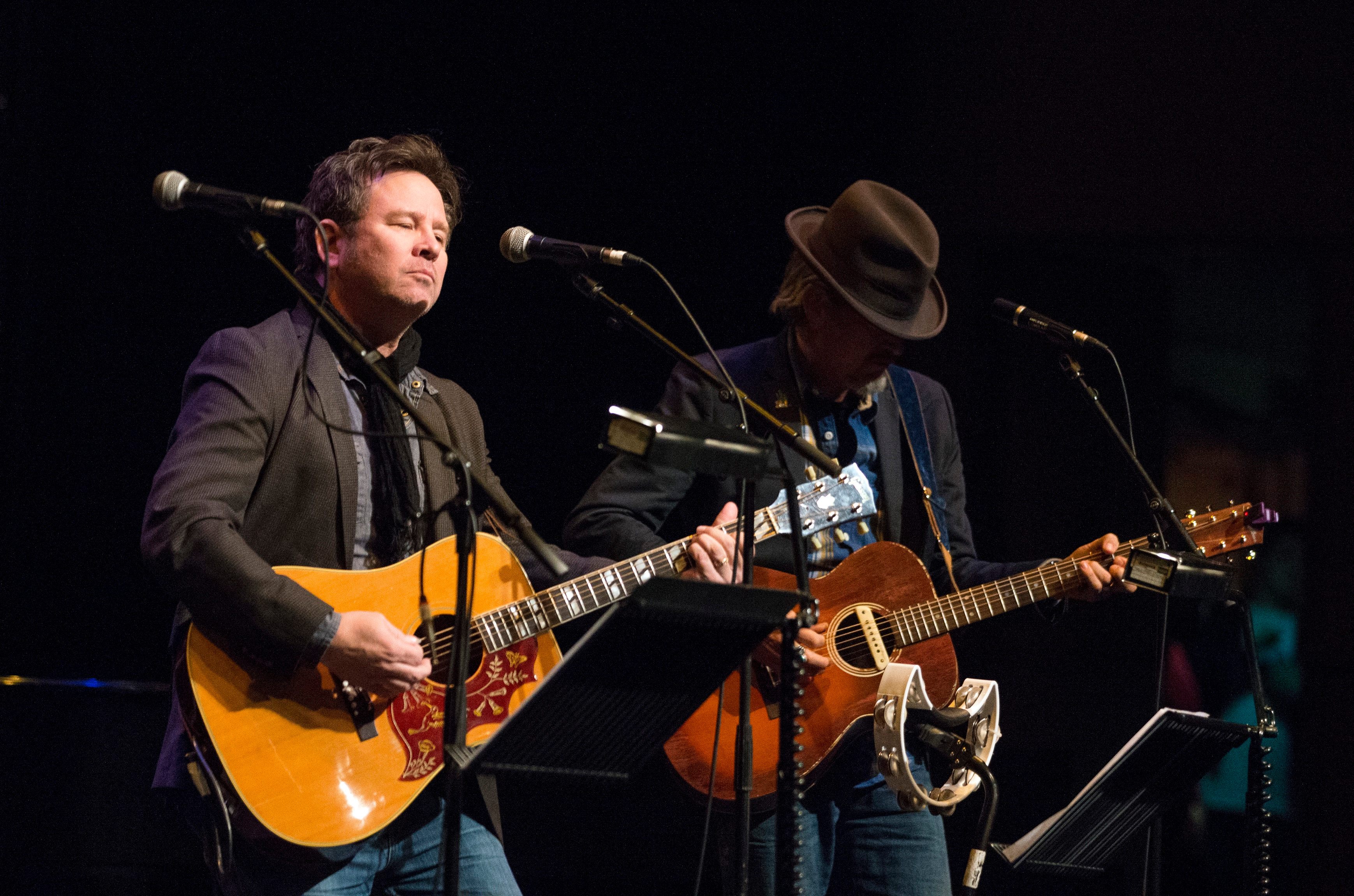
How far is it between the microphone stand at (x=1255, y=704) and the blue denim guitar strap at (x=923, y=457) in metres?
0.49

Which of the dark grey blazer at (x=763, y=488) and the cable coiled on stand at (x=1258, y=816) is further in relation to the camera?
the dark grey blazer at (x=763, y=488)

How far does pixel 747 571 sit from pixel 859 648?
940 mm

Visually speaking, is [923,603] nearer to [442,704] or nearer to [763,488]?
[763,488]

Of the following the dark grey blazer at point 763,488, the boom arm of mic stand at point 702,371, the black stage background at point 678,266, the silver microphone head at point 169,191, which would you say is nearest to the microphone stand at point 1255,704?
the dark grey blazer at point 763,488

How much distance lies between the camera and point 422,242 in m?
3.10

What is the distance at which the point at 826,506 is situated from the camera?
10.3 ft

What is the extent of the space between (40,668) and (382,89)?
7.58 ft

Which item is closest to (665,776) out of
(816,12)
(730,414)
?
(730,414)

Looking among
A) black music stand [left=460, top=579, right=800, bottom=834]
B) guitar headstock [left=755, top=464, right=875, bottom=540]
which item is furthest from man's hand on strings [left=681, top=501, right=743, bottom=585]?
black music stand [left=460, top=579, right=800, bottom=834]

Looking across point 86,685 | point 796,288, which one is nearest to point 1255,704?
point 796,288

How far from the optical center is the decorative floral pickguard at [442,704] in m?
2.75

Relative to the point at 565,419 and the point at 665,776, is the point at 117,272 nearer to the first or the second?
the point at 565,419

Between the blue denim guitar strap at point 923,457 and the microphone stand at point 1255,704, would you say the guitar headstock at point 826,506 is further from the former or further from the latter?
the microphone stand at point 1255,704

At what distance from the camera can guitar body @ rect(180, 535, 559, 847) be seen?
2574 millimetres
